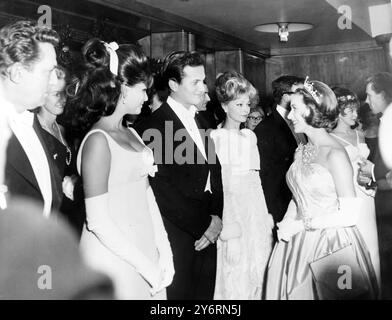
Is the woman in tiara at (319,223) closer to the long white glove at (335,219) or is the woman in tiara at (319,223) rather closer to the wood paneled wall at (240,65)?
the long white glove at (335,219)

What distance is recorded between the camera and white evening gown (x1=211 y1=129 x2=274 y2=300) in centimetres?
223

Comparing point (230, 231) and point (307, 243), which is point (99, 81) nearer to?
point (230, 231)

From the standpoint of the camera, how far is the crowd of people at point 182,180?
2008mm

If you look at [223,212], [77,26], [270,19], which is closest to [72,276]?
[223,212]

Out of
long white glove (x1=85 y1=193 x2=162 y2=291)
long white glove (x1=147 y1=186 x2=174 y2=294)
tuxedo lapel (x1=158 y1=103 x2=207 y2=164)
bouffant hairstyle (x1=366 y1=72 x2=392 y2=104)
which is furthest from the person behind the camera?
bouffant hairstyle (x1=366 y1=72 x2=392 y2=104)

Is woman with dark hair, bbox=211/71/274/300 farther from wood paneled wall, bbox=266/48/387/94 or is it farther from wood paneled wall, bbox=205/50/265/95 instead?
wood paneled wall, bbox=266/48/387/94

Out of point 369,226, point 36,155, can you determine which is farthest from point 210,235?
point 36,155

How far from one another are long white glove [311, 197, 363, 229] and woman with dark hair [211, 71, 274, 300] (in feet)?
0.69

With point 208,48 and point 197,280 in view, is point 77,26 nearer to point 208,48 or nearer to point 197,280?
point 208,48

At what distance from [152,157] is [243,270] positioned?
0.61 meters

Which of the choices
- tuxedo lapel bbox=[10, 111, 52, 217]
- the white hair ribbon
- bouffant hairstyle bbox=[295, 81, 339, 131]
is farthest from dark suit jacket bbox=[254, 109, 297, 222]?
tuxedo lapel bbox=[10, 111, 52, 217]

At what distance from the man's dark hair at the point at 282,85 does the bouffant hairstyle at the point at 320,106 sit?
56 mm

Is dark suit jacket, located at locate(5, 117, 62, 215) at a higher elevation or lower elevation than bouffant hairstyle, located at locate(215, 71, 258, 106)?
lower

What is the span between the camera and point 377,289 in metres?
2.22
